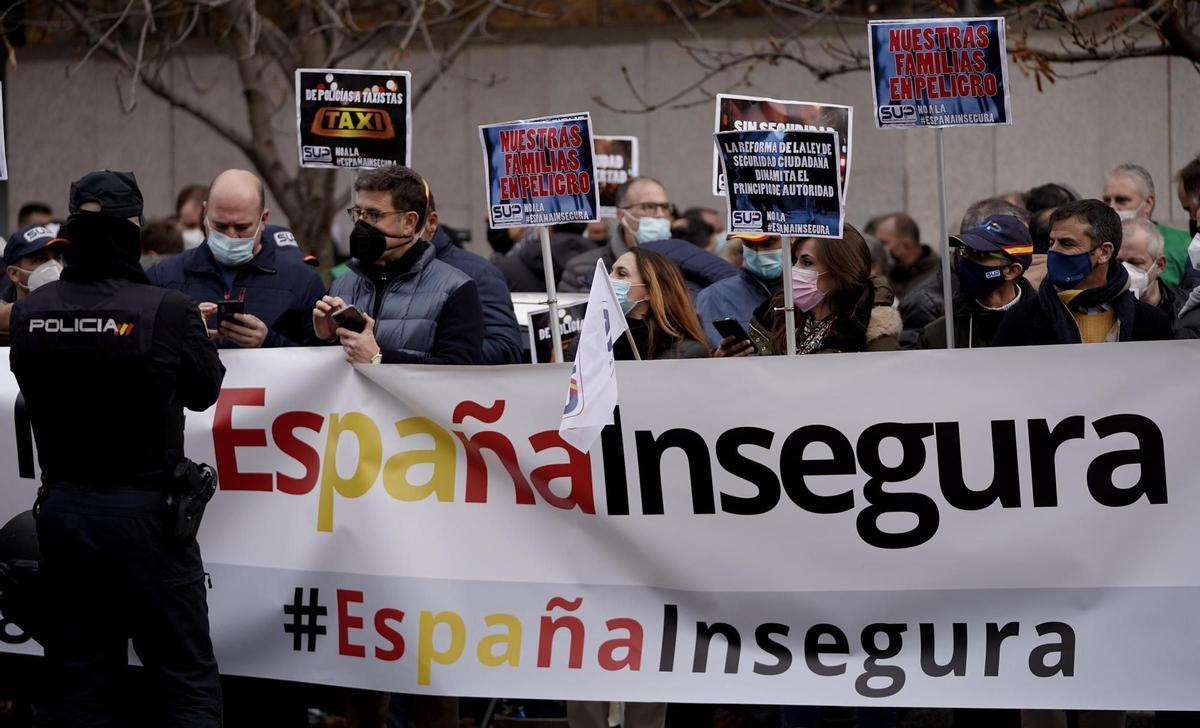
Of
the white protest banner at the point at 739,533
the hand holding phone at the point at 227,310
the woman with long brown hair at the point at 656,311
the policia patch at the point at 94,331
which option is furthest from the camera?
the woman with long brown hair at the point at 656,311

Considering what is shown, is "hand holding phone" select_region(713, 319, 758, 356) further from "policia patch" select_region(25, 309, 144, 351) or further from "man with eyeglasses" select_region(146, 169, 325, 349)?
"policia patch" select_region(25, 309, 144, 351)

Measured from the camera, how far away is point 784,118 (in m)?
5.85

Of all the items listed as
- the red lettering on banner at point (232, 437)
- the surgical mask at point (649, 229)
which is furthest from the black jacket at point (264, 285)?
the surgical mask at point (649, 229)

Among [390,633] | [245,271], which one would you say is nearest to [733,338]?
[390,633]

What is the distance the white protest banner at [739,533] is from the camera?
17.4 ft

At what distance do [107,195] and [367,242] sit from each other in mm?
1096

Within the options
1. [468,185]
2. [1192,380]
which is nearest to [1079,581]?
[1192,380]

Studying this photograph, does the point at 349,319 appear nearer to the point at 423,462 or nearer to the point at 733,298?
the point at 423,462

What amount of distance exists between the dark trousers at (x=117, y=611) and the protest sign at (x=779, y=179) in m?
2.15

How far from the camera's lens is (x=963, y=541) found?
5.39 m

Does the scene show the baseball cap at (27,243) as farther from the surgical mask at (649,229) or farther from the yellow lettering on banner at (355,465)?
the surgical mask at (649,229)

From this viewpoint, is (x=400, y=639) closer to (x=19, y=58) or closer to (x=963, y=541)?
(x=963, y=541)

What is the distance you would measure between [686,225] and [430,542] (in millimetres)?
4781

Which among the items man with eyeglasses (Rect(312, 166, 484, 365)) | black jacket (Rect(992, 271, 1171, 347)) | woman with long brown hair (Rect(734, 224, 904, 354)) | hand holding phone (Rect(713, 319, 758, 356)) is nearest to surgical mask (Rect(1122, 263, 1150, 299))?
black jacket (Rect(992, 271, 1171, 347))
